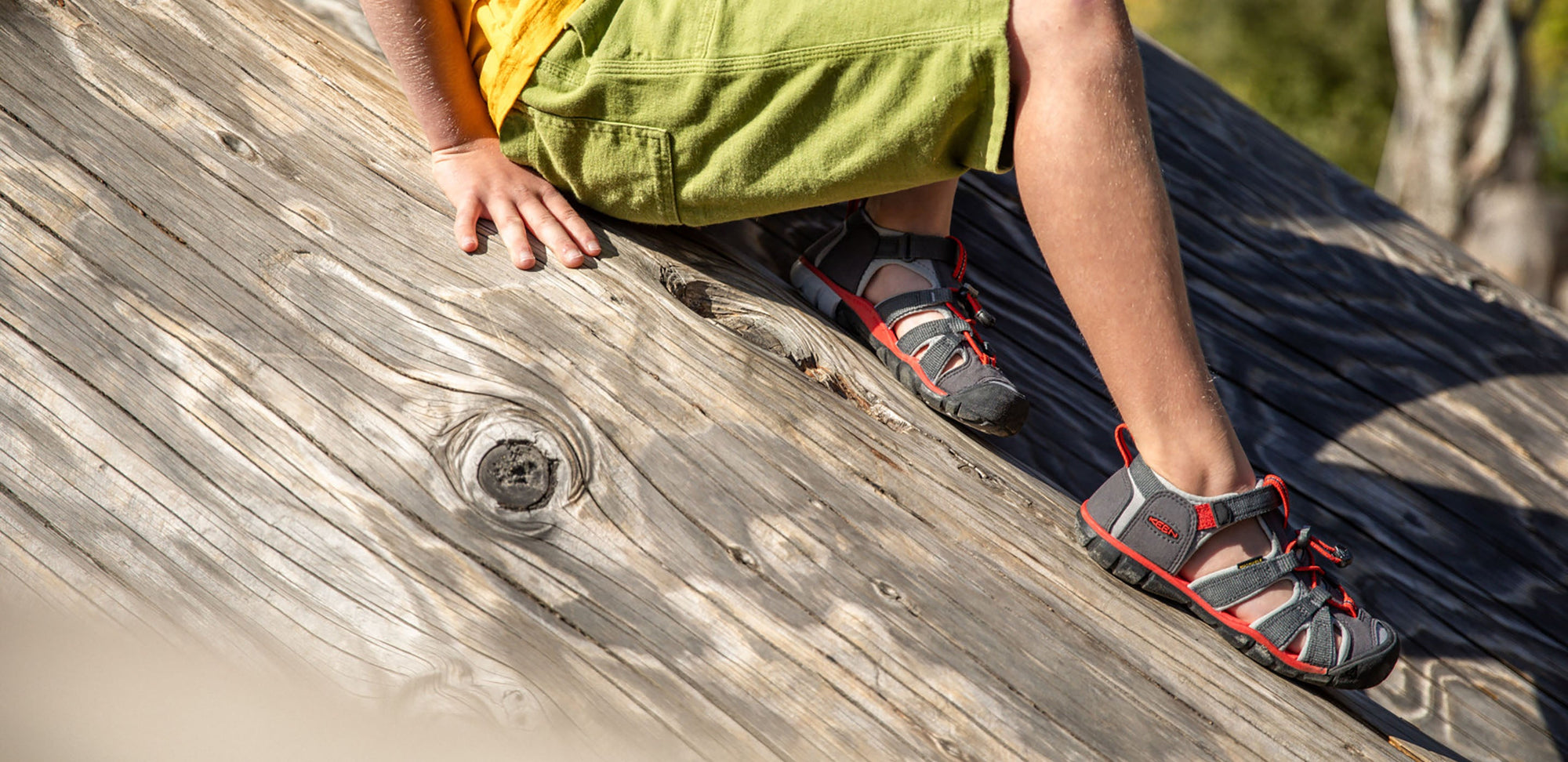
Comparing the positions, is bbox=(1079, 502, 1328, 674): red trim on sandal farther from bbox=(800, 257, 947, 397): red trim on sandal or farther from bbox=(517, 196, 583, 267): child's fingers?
bbox=(517, 196, 583, 267): child's fingers

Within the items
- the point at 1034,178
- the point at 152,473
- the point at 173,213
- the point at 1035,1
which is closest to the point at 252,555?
the point at 152,473

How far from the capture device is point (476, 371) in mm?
1535

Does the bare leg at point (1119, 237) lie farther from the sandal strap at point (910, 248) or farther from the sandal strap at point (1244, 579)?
the sandal strap at point (910, 248)

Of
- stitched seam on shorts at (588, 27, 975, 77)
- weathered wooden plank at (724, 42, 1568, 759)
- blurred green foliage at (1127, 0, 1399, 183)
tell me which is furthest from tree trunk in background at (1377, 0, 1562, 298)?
blurred green foliage at (1127, 0, 1399, 183)

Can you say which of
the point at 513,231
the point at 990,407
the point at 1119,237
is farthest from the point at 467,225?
the point at 1119,237

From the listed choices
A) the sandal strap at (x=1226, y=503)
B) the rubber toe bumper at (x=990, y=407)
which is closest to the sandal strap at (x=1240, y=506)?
the sandal strap at (x=1226, y=503)

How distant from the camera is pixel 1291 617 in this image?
156cm

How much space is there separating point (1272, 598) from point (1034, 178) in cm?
73

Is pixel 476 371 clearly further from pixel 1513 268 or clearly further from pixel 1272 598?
pixel 1513 268

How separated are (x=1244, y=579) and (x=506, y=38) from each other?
4.54 ft

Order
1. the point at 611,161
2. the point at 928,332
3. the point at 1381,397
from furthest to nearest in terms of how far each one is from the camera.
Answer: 1. the point at 1381,397
2. the point at 928,332
3. the point at 611,161

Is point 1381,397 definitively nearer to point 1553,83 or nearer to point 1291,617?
point 1291,617

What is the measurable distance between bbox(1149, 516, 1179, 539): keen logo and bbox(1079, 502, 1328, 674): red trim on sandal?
0.18ft

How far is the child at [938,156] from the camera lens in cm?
144
